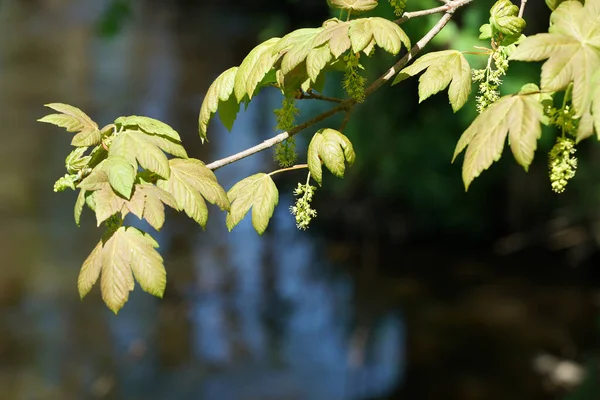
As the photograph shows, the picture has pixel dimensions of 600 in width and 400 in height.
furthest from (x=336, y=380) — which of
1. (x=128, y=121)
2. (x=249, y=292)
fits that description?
(x=128, y=121)

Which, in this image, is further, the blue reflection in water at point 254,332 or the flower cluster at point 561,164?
the blue reflection in water at point 254,332

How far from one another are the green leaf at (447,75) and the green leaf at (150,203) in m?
0.44

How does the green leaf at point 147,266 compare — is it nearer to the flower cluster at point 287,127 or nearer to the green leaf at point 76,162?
the green leaf at point 76,162

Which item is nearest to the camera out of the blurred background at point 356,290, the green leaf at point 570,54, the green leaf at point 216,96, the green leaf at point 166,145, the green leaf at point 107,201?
the green leaf at point 570,54

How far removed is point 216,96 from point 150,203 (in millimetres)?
297

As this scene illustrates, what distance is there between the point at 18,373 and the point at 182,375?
3.64 ft

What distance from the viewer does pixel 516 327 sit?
6.19m

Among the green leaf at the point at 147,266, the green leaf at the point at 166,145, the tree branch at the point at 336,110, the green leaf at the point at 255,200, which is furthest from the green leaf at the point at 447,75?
the green leaf at the point at 147,266

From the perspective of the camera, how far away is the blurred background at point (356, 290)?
5625mm

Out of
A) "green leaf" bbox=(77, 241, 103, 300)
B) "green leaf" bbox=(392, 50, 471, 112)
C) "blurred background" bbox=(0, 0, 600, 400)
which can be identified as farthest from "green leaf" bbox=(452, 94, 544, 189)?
"blurred background" bbox=(0, 0, 600, 400)

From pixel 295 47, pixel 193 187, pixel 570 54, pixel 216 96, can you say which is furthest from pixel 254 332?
pixel 570 54

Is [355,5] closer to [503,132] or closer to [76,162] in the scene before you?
[503,132]

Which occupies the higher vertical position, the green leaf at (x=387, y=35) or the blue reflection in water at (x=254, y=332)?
the green leaf at (x=387, y=35)

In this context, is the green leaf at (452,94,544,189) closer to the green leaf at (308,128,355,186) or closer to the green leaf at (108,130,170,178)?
the green leaf at (308,128,355,186)
